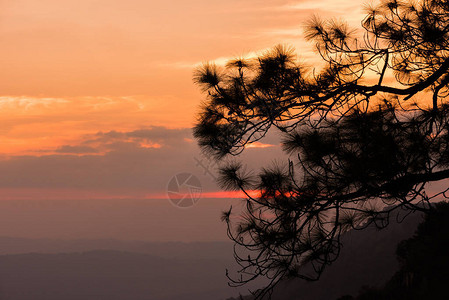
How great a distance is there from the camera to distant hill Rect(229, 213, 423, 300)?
102ft

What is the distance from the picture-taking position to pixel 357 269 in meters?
33.2

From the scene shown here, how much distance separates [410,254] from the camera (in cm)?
1422

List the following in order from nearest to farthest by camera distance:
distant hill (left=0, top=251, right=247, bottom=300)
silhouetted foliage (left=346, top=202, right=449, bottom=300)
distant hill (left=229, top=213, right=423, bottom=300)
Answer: silhouetted foliage (left=346, top=202, right=449, bottom=300)
distant hill (left=229, top=213, right=423, bottom=300)
distant hill (left=0, top=251, right=247, bottom=300)

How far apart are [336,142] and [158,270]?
177 m

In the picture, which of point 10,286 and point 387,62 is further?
point 10,286

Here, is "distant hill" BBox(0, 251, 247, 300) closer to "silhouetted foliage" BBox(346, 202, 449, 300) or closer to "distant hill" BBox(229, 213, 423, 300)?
"distant hill" BBox(229, 213, 423, 300)

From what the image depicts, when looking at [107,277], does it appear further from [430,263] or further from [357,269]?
[430,263]

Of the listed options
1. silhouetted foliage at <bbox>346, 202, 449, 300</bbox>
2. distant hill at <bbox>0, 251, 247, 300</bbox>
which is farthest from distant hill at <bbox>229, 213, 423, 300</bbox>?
distant hill at <bbox>0, 251, 247, 300</bbox>

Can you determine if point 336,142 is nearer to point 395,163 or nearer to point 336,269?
point 395,163

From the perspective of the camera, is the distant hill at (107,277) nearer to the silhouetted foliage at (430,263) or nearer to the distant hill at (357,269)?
the distant hill at (357,269)

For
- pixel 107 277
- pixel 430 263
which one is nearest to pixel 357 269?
pixel 430 263

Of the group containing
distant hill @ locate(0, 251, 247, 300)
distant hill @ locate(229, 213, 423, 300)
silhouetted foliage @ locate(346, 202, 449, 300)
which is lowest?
silhouetted foliage @ locate(346, 202, 449, 300)

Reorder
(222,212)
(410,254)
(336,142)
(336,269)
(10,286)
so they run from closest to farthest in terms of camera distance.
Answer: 1. (336,142)
2. (222,212)
3. (410,254)
4. (336,269)
5. (10,286)

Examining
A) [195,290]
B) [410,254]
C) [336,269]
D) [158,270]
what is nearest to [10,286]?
Answer: [158,270]
